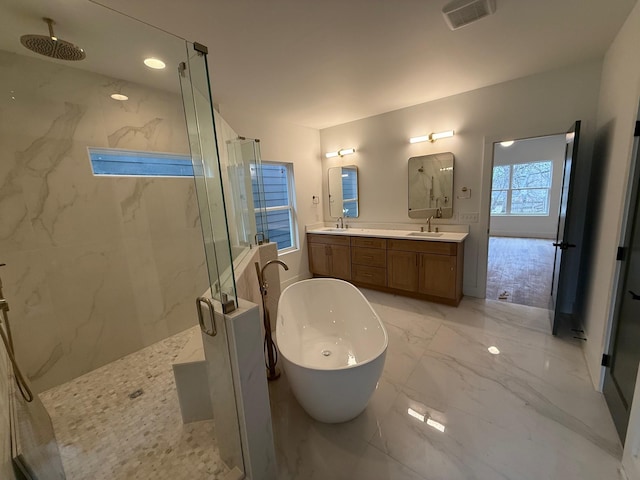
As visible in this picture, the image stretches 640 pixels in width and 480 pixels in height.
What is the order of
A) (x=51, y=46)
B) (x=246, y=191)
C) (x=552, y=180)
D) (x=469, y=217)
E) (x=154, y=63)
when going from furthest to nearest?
(x=552, y=180) → (x=469, y=217) → (x=246, y=191) → (x=154, y=63) → (x=51, y=46)

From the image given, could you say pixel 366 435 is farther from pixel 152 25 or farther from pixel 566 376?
pixel 152 25

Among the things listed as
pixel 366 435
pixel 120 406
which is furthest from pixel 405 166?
pixel 120 406

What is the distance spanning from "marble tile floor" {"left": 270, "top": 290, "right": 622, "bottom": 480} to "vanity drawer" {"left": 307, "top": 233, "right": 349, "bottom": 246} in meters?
1.81

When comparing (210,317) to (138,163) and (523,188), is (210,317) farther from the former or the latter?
(523,188)

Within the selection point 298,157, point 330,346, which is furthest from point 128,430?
point 298,157

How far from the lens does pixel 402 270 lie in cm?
346

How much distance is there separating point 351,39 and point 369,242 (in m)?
2.40

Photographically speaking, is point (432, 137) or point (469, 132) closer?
point (469, 132)

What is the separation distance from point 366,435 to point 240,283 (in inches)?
48.4

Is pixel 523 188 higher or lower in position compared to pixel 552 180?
lower

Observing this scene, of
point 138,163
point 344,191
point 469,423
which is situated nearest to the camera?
point 469,423

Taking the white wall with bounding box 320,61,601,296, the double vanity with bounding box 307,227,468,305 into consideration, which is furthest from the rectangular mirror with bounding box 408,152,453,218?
the double vanity with bounding box 307,227,468,305

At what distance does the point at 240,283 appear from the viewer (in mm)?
1708

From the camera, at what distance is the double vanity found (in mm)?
3123
